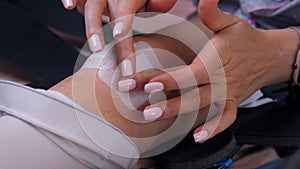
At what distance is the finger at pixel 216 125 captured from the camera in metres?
0.61

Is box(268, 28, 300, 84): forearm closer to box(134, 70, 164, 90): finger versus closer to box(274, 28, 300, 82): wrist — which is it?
box(274, 28, 300, 82): wrist

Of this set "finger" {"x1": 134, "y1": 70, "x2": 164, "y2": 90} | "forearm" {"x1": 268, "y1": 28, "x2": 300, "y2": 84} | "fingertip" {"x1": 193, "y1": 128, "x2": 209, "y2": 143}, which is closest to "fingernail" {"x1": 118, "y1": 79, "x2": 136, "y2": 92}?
"finger" {"x1": 134, "y1": 70, "x2": 164, "y2": 90}

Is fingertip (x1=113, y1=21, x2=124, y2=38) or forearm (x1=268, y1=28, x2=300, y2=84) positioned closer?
fingertip (x1=113, y1=21, x2=124, y2=38)

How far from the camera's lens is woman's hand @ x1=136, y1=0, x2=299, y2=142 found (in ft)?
1.98

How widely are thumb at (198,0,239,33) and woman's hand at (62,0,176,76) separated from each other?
0.08 m

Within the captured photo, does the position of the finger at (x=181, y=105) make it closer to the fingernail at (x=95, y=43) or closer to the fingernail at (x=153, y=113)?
the fingernail at (x=153, y=113)

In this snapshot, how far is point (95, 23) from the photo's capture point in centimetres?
63

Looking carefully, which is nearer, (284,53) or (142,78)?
(142,78)

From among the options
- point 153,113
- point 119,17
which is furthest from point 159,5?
point 153,113

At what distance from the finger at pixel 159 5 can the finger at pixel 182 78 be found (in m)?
0.12

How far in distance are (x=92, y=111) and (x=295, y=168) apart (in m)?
0.35

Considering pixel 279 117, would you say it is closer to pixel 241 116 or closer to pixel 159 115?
pixel 241 116

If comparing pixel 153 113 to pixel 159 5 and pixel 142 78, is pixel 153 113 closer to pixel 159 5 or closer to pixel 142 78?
pixel 142 78

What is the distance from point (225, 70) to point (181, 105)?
10 cm
